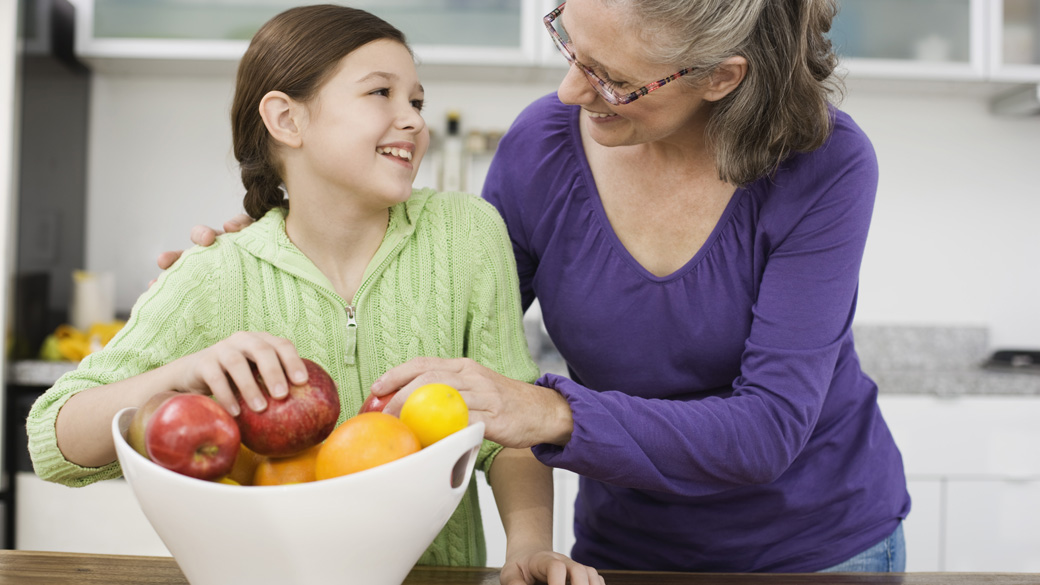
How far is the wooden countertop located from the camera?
785mm

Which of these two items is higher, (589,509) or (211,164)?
(211,164)

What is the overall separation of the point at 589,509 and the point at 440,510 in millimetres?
633

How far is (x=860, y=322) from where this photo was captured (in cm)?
290

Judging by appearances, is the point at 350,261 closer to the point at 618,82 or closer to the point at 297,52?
the point at 297,52

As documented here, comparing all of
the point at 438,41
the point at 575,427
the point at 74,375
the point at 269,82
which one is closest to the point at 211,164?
the point at 438,41

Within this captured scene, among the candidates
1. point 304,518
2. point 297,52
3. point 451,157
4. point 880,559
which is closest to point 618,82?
point 297,52

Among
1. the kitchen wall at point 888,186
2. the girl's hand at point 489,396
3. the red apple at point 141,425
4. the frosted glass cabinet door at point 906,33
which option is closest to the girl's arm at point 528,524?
the girl's hand at point 489,396

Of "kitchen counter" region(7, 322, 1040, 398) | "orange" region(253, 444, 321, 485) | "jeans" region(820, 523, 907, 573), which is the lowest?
"kitchen counter" region(7, 322, 1040, 398)

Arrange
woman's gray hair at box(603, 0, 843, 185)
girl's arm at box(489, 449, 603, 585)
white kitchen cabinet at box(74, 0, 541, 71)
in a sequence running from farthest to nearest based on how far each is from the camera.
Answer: white kitchen cabinet at box(74, 0, 541, 71) < woman's gray hair at box(603, 0, 843, 185) < girl's arm at box(489, 449, 603, 585)

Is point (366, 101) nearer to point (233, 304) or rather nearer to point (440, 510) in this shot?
point (233, 304)

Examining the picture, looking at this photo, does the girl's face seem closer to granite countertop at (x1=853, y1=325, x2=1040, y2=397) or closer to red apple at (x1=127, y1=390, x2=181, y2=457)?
red apple at (x1=127, y1=390, x2=181, y2=457)

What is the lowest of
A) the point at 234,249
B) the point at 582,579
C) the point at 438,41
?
the point at 582,579

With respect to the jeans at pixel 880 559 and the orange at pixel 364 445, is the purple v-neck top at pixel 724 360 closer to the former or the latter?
the jeans at pixel 880 559

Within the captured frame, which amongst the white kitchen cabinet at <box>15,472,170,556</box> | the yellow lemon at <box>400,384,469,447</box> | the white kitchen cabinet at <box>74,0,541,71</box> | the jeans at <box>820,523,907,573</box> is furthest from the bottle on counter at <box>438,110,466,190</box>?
the yellow lemon at <box>400,384,469,447</box>
